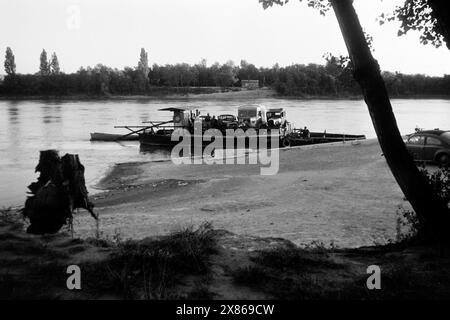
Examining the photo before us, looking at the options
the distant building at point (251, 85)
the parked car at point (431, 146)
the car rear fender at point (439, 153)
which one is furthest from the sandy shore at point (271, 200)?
the distant building at point (251, 85)

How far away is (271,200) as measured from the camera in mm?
15750

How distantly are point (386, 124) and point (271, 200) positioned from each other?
9.83 meters

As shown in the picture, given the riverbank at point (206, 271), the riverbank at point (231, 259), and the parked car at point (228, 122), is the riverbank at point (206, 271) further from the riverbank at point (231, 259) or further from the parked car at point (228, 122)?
the parked car at point (228, 122)

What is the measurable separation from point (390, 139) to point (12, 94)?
531 ft

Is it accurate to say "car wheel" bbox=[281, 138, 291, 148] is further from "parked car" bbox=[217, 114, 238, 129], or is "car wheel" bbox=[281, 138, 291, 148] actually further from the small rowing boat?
the small rowing boat

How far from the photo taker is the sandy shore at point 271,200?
36.5ft

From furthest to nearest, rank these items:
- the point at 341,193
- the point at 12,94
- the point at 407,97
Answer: the point at 12,94, the point at 407,97, the point at 341,193

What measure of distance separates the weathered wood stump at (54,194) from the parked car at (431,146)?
15.4 metres

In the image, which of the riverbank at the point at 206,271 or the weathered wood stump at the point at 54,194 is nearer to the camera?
the riverbank at the point at 206,271

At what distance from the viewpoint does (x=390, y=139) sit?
20.1ft

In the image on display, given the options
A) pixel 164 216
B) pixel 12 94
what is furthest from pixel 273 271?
pixel 12 94

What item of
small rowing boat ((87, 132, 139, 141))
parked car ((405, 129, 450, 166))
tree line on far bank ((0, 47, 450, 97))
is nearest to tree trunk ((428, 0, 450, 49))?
parked car ((405, 129, 450, 166))
